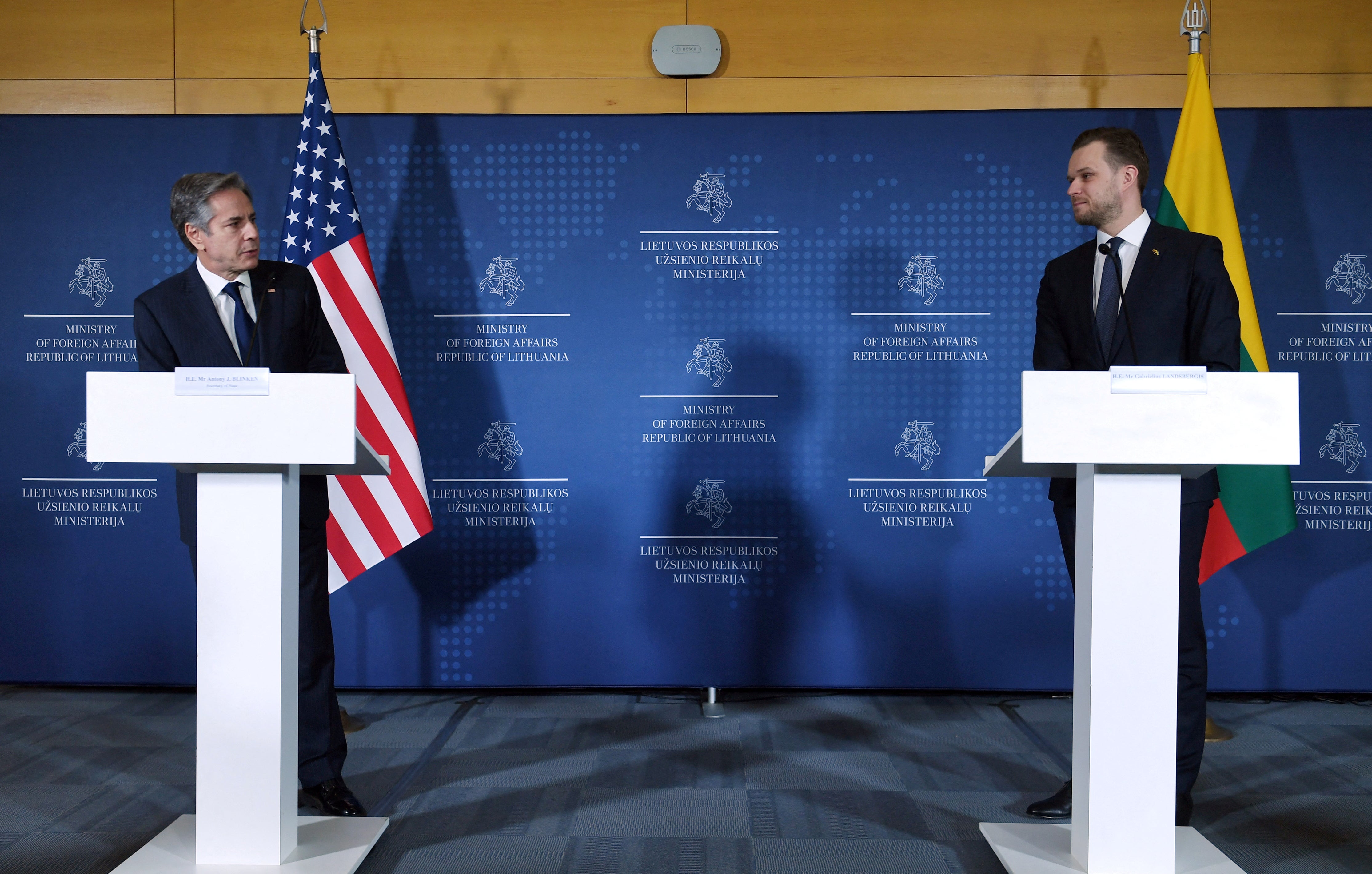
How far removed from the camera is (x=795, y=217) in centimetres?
356

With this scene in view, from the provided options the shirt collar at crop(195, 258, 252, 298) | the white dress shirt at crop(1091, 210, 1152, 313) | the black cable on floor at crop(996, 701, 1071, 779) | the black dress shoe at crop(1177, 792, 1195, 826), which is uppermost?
the white dress shirt at crop(1091, 210, 1152, 313)

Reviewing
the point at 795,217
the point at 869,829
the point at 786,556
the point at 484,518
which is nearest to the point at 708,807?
the point at 869,829

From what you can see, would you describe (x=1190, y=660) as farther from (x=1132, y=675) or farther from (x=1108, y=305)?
(x=1108, y=305)

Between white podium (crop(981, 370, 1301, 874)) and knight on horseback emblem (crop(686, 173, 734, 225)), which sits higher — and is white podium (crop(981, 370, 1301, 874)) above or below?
below

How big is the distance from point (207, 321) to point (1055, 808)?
256cm

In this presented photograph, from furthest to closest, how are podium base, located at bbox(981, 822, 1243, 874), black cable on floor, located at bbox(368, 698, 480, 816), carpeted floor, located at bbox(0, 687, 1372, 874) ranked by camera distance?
black cable on floor, located at bbox(368, 698, 480, 816) < carpeted floor, located at bbox(0, 687, 1372, 874) < podium base, located at bbox(981, 822, 1243, 874)

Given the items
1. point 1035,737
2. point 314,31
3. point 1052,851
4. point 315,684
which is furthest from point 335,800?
point 314,31

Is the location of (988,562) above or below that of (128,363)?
below

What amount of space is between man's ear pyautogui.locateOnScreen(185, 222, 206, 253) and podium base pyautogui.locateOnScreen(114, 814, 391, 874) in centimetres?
142

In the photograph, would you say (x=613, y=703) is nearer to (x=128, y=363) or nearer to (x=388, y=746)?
(x=388, y=746)

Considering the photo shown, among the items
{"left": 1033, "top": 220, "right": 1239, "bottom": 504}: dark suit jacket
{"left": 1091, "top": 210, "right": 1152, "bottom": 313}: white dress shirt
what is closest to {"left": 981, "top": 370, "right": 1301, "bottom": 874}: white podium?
{"left": 1033, "top": 220, "right": 1239, "bottom": 504}: dark suit jacket

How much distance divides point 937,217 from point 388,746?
9.25 feet

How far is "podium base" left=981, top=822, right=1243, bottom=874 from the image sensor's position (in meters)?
1.95

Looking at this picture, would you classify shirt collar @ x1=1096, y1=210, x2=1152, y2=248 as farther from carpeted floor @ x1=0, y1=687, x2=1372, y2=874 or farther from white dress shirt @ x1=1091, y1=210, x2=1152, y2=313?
carpeted floor @ x1=0, y1=687, x2=1372, y2=874
